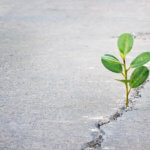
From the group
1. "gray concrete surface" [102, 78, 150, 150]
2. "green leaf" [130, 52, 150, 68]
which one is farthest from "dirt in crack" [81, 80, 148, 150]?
"green leaf" [130, 52, 150, 68]

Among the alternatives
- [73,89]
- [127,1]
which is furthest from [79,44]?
[127,1]

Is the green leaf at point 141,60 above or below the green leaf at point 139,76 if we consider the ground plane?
above

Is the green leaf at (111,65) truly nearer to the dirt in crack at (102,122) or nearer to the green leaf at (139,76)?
the green leaf at (139,76)

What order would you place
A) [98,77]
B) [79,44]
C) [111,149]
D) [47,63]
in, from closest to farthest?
[111,149] < [98,77] < [47,63] < [79,44]

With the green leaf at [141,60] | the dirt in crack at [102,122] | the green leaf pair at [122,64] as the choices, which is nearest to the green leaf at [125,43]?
the green leaf pair at [122,64]

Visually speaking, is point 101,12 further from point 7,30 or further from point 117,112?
point 117,112

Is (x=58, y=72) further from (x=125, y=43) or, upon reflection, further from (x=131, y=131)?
(x=131, y=131)
